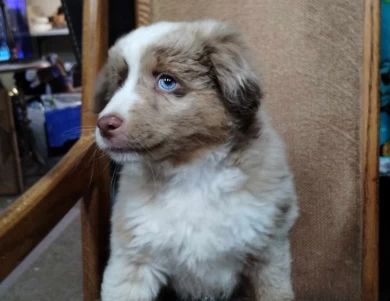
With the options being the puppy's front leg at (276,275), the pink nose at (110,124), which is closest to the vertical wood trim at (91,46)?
the pink nose at (110,124)

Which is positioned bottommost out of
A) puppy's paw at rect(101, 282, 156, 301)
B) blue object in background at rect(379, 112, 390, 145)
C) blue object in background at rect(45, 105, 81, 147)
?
blue object in background at rect(45, 105, 81, 147)

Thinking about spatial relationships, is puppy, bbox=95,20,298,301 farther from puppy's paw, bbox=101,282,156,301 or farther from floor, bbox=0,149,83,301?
floor, bbox=0,149,83,301

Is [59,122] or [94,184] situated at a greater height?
[94,184]

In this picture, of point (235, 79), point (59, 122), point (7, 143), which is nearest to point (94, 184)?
point (235, 79)

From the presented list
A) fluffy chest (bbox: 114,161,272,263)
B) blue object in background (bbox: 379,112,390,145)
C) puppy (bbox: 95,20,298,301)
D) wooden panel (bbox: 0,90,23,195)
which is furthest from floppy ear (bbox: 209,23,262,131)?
wooden panel (bbox: 0,90,23,195)

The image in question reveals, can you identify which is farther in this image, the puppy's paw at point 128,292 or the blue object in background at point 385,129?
the blue object in background at point 385,129

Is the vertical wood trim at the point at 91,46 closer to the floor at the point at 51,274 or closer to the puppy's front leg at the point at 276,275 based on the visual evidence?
the puppy's front leg at the point at 276,275

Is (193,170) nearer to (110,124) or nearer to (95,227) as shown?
(110,124)

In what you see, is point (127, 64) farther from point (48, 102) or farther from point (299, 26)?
point (48, 102)
